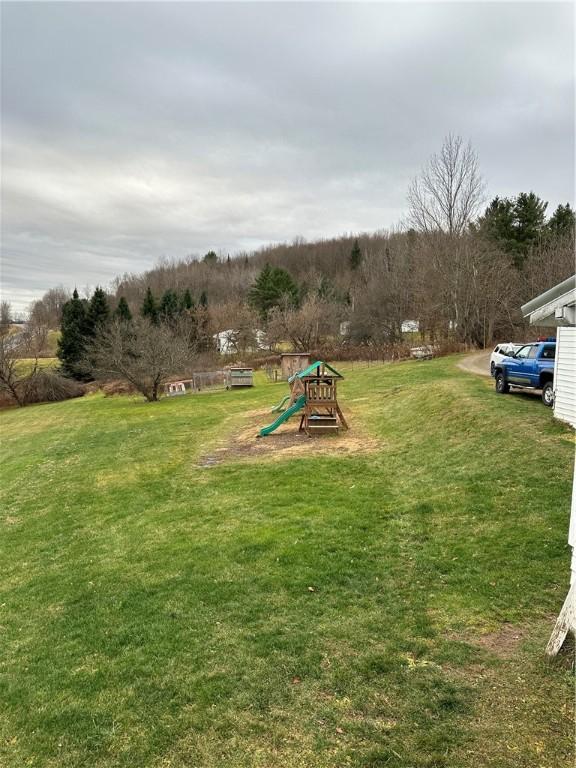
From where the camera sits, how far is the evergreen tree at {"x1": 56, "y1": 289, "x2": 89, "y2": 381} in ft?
153

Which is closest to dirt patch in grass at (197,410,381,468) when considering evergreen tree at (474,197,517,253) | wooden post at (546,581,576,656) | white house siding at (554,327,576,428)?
white house siding at (554,327,576,428)

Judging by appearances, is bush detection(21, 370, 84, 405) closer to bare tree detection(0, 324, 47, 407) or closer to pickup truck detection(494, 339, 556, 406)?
bare tree detection(0, 324, 47, 407)

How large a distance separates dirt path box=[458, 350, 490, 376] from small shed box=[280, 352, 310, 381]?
990 cm

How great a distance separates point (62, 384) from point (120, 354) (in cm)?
1481

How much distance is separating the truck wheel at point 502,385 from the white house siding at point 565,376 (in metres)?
2.69

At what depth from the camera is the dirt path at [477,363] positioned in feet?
73.6

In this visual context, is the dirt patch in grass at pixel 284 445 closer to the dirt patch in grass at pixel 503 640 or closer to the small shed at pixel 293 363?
the dirt patch in grass at pixel 503 640

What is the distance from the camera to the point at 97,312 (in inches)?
1986

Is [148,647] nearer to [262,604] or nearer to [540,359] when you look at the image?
[262,604]

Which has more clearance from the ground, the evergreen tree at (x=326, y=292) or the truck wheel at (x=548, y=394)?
the evergreen tree at (x=326, y=292)

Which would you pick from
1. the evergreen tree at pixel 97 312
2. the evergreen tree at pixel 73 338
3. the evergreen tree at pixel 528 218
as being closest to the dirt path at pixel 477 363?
the evergreen tree at pixel 528 218

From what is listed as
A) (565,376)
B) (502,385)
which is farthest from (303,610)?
(502,385)

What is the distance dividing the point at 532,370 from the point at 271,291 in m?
51.4

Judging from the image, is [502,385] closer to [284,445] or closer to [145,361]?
[284,445]
